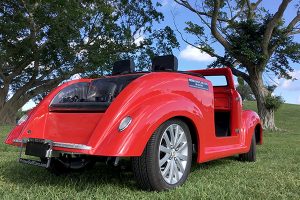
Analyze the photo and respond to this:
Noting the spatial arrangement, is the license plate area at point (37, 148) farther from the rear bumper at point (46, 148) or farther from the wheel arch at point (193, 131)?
the wheel arch at point (193, 131)

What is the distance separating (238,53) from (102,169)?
48.1ft

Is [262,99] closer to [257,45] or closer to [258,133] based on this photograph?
[257,45]

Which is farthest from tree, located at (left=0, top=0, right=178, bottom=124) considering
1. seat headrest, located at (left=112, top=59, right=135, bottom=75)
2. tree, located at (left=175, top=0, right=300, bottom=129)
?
seat headrest, located at (left=112, top=59, right=135, bottom=75)

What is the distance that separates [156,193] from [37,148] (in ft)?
4.09

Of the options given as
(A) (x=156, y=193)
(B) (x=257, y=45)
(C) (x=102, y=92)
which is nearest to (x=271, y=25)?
(B) (x=257, y=45)

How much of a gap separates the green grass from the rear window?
81cm

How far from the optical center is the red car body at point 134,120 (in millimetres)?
3520

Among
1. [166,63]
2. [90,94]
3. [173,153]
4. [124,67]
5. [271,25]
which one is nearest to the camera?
[173,153]

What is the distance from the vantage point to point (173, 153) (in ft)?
13.0

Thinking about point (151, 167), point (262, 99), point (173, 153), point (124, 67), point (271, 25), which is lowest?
point (151, 167)

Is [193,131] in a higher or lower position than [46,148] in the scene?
higher

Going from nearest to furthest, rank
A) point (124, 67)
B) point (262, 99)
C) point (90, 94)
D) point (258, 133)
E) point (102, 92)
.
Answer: point (102, 92) < point (90, 94) < point (124, 67) < point (258, 133) < point (262, 99)

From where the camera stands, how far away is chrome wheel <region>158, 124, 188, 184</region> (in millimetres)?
3850

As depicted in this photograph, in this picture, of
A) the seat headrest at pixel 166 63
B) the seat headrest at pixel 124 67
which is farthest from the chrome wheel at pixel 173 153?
the seat headrest at pixel 124 67
